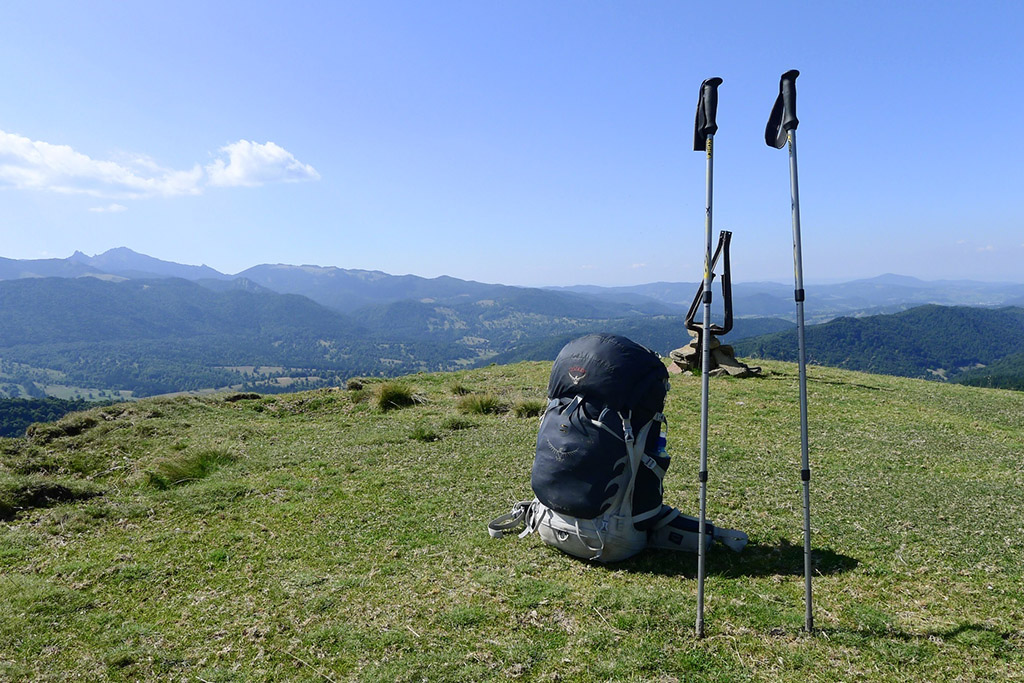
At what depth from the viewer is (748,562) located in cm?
661

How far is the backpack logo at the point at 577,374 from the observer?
22.3 feet

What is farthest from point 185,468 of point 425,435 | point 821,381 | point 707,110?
point 821,381

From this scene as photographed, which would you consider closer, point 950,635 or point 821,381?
point 950,635

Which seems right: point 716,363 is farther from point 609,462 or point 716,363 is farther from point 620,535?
point 609,462

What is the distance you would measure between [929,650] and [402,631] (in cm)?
489

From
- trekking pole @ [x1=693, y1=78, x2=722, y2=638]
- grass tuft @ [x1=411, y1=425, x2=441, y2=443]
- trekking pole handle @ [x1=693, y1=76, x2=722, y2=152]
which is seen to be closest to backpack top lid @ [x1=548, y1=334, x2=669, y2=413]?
trekking pole @ [x1=693, y1=78, x2=722, y2=638]

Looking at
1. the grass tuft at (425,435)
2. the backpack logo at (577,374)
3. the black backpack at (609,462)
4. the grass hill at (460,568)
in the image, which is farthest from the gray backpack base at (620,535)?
the grass tuft at (425,435)

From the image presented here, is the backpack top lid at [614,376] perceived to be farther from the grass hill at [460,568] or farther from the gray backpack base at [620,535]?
the grass hill at [460,568]

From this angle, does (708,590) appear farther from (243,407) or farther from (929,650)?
(243,407)

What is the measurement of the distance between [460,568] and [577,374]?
9.53 feet

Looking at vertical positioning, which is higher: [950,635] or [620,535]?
[620,535]

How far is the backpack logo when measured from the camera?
268 inches

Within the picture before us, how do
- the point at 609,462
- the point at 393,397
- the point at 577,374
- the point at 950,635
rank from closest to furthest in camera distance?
the point at 950,635 → the point at 609,462 → the point at 577,374 → the point at 393,397

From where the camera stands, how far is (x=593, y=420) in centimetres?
664
